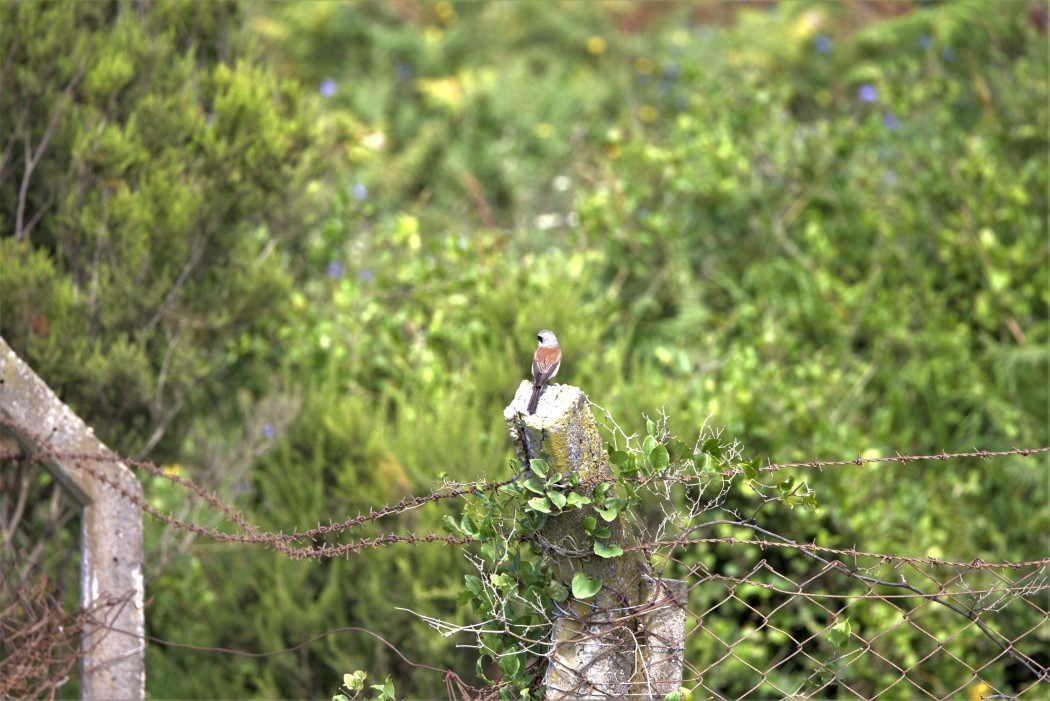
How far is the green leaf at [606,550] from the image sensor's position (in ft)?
5.87

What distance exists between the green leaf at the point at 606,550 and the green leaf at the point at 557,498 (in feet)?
0.35

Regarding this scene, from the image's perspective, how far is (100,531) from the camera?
2619 millimetres

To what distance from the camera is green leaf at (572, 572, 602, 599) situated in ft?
5.94

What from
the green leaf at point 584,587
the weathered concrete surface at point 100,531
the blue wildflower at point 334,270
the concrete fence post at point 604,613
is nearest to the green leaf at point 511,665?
the concrete fence post at point 604,613

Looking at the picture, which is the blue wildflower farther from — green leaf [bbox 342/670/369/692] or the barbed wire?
green leaf [bbox 342/670/369/692]

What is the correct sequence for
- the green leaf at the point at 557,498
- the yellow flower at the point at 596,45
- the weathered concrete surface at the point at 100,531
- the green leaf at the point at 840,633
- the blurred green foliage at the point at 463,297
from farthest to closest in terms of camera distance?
1. the yellow flower at the point at 596,45
2. the blurred green foliage at the point at 463,297
3. the weathered concrete surface at the point at 100,531
4. the green leaf at the point at 840,633
5. the green leaf at the point at 557,498

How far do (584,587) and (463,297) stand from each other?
273 centimetres

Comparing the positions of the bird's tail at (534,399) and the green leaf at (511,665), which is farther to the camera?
the green leaf at (511,665)

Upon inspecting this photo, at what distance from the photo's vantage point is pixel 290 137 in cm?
354

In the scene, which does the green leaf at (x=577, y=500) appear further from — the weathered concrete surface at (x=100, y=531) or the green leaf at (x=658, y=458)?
the weathered concrete surface at (x=100, y=531)

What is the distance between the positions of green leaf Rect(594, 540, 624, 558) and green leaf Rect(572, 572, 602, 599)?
0.05m

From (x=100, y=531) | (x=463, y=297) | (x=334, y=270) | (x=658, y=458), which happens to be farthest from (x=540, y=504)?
(x=334, y=270)

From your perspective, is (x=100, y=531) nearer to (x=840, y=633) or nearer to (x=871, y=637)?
(x=840, y=633)

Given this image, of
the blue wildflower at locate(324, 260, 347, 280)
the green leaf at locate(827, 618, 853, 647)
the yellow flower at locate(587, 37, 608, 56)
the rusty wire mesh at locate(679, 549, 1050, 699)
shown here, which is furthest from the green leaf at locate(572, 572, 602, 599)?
the yellow flower at locate(587, 37, 608, 56)
